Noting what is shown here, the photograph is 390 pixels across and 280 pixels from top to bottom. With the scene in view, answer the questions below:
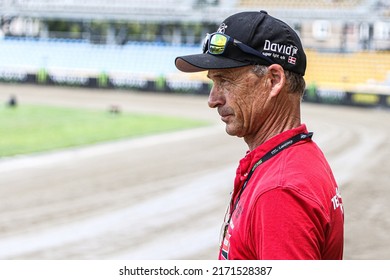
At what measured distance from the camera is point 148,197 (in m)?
11.1

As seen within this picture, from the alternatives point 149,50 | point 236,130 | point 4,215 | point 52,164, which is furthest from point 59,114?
point 236,130

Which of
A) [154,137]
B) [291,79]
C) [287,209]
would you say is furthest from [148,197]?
[287,209]

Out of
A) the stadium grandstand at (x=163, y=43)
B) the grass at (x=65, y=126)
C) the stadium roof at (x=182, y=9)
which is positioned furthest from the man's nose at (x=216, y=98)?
the stadium roof at (x=182, y=9)

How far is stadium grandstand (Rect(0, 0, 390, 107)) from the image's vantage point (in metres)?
36.2

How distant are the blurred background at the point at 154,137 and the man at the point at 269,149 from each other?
563 centimetres

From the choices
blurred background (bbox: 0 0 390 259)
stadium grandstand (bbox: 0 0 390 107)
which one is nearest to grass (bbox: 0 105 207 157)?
blurred background (bbox: 0 0 390 259)

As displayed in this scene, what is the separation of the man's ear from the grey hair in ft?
0.07

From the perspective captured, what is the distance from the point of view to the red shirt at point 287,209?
1900 mm

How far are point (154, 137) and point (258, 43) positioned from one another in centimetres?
1664

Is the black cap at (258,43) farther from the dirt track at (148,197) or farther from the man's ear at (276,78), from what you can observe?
the dirt track at (148,197)

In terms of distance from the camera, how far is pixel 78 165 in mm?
13930

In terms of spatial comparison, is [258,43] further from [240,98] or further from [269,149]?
[269,149]

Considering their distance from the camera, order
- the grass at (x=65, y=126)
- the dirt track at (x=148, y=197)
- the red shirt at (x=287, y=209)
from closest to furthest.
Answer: the red shirt at (x=287, y=209) → the dirt track at (x=148, y=197) → the grass at (x=65, y=126)

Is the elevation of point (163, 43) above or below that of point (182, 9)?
below
